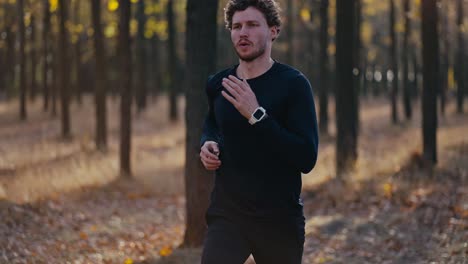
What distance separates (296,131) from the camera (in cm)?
380

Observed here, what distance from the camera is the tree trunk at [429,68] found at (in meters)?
14.2

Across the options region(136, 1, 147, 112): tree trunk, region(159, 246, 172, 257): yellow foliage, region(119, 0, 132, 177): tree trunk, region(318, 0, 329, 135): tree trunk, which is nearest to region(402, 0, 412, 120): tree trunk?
region(318, 0, 329, 135): tree trunk

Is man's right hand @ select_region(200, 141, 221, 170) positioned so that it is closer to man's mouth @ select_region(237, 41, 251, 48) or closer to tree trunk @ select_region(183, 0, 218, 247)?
man's mouth @ select_region(237, 41, 251, 48)

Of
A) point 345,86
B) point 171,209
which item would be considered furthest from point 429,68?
point 171,209

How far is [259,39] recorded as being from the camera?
12.9 ft

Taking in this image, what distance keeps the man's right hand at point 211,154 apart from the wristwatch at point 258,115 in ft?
1.20

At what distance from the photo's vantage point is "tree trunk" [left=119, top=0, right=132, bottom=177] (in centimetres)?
1437

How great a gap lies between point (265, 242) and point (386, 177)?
32.4 ft

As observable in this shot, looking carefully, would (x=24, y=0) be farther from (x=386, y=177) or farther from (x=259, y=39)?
(x=259, y=39)

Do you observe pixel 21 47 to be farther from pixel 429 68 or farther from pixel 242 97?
pixel 242 97

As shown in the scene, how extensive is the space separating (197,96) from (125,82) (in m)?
6.69

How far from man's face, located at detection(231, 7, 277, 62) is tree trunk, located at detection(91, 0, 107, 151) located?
14.2m

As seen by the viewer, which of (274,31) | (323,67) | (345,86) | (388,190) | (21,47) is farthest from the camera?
(21,47)

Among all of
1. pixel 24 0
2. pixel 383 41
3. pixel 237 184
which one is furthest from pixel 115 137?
pixel 383 41
